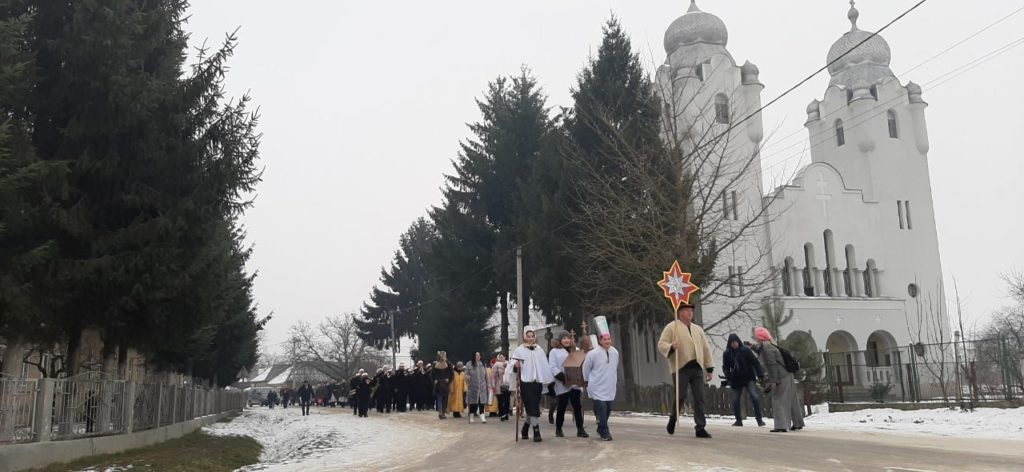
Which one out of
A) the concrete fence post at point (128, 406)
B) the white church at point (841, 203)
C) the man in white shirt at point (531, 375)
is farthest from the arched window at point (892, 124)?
the concrete fence post at point (128, 406)

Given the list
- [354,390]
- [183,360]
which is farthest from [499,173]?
[183,360]

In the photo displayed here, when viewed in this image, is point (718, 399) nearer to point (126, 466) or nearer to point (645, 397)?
point (645, 397)

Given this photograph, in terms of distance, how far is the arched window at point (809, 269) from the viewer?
42375 millimetres

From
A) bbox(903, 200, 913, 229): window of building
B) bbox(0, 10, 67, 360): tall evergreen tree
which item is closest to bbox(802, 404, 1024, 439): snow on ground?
bbox(0, 10, 67, 360): tall evergreen tree

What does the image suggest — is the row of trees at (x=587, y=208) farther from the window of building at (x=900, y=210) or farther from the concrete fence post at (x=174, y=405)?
the concrete fence post at (x=174, y=405)

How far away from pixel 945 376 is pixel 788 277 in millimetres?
21051

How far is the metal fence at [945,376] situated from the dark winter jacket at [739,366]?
6.31 meters

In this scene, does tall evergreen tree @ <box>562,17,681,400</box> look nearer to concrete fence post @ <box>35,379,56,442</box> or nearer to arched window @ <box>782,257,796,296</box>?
arched window @ <box>782,257,796,296</box>

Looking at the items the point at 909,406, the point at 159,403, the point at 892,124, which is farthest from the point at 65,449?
the point at 892,124

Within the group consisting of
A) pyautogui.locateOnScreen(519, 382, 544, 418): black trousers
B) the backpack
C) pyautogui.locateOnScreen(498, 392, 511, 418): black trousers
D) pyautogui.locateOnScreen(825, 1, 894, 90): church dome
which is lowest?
pyautogui.locateOnScreen(498, 392, 511, 418): black trousers

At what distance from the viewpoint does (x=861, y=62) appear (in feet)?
158

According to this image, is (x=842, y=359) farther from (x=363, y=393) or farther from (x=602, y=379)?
(x=602, y=379)

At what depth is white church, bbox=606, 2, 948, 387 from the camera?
40.9 meters

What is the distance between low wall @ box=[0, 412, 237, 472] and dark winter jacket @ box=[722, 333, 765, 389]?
1145 cm
